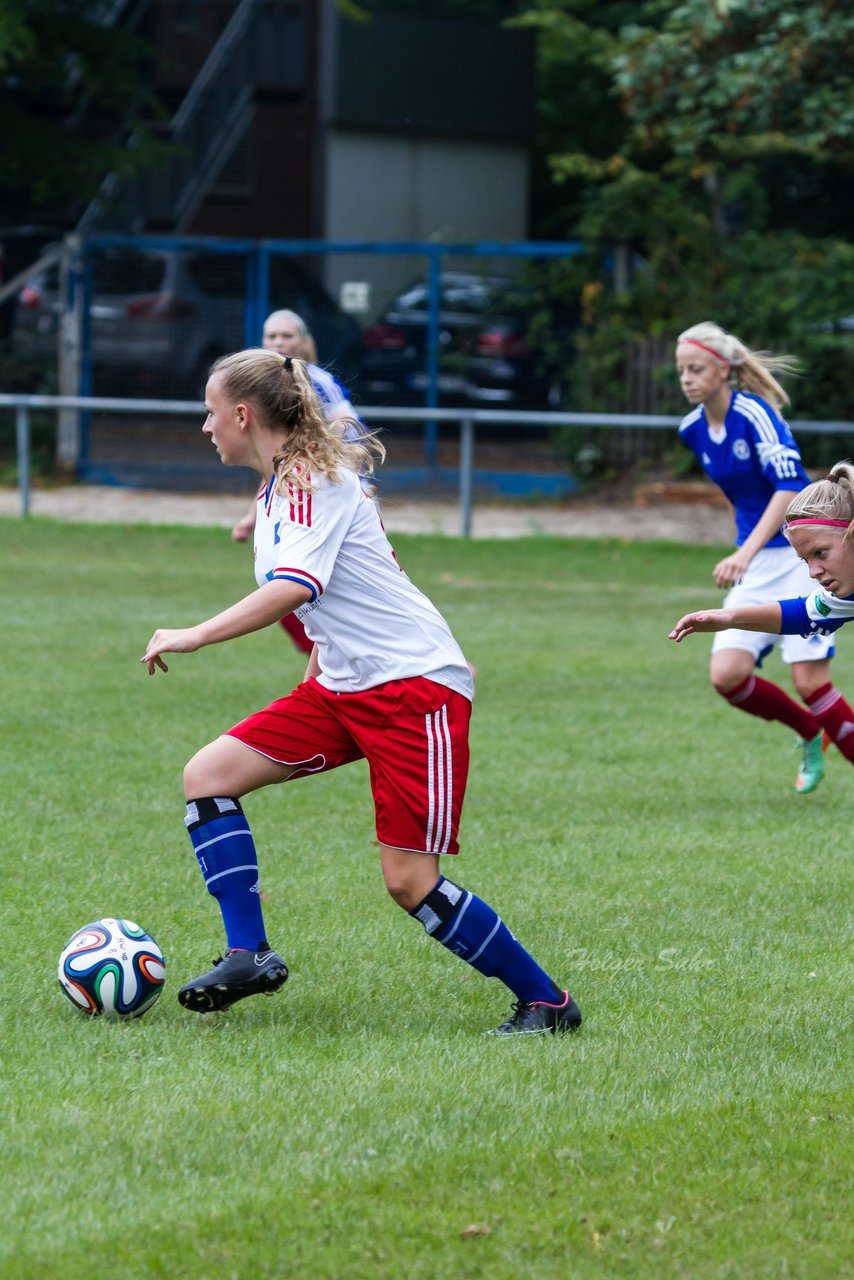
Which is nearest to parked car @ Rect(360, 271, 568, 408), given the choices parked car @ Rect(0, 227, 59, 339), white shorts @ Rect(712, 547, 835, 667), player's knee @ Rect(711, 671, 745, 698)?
parked car @ Rect(0, 227, 59, 339)

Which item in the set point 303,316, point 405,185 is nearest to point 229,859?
point 303,316

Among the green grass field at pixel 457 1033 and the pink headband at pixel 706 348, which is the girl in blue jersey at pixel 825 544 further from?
the pink headband at pixel 706 348

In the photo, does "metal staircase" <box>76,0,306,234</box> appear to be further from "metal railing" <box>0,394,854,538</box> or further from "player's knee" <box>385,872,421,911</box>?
"player's knee" <box>385,872,421,911</box>

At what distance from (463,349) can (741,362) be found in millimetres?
13212

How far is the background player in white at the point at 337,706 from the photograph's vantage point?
4.22 metres

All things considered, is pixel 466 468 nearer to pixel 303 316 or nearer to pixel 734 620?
pixel 303 316

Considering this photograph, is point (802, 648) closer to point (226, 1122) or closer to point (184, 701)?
point (184, 701)

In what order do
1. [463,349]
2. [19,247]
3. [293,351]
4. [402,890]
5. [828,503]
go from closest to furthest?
[402,890] → [828,503] → [293,351] → [463,349] → [19,247]

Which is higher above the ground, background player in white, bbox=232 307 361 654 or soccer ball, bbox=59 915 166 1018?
background player in white, bbox=232 307 361 654

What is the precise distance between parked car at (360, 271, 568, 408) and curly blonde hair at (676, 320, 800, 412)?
41.2ft

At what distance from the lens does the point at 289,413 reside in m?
4.32

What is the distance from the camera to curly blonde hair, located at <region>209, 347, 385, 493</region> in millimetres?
4258

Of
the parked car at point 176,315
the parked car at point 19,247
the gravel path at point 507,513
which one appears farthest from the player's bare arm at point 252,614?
the parked car at point 19,247

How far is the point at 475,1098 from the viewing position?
3.88m
